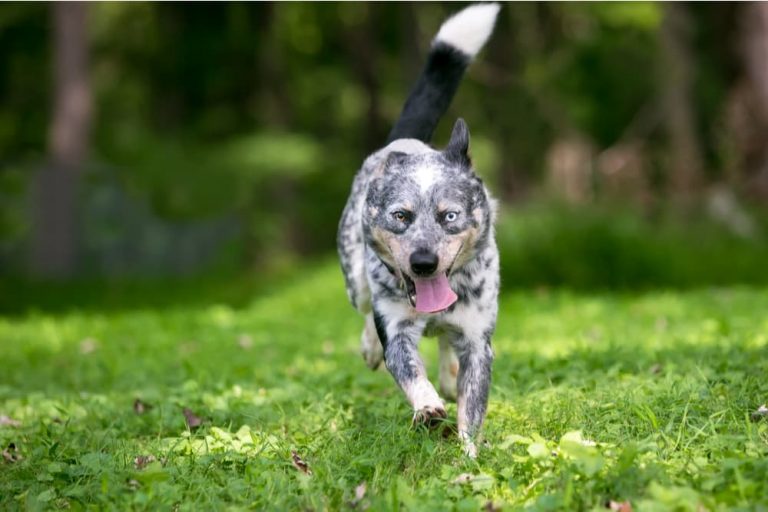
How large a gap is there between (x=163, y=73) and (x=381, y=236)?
2113cm

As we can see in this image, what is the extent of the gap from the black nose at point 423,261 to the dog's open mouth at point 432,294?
114mm

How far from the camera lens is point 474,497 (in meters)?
3.63

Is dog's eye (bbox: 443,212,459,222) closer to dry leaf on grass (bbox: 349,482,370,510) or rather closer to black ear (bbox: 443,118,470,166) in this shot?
black ear (bbox: 443,118,470,166)

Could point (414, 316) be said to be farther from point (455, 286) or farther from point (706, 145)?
point (706, 145)

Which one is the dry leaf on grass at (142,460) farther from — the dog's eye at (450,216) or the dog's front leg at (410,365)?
the dog's eye at (450,216)

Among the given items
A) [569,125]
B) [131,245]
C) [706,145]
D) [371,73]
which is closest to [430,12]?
[371,73]

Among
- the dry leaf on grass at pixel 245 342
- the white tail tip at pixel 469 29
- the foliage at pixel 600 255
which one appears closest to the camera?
the white tail tip at pixel 469 29

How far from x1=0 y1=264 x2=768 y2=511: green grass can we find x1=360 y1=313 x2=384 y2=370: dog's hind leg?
0.24 meters

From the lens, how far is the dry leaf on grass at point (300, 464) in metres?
4.01

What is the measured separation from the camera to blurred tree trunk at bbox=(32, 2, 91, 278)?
1789 centimetres

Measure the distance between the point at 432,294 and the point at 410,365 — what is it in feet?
1.10

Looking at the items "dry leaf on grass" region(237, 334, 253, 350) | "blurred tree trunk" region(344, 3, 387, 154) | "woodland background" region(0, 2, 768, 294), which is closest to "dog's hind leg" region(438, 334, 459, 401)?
"dry leaf on grass" region(237, 334, 253, 350)

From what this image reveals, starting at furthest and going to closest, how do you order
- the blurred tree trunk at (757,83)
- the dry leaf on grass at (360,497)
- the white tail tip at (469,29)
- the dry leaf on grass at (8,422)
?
the blurred tree trunk at (757,83), the white tail tip at (469,29), the dry leaf on grass at (8,422), the dry leaf on grass at (360,497)

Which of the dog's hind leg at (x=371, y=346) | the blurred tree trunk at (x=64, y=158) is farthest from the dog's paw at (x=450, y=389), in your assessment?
the blurred tree trunk at (x=64, y=158)
